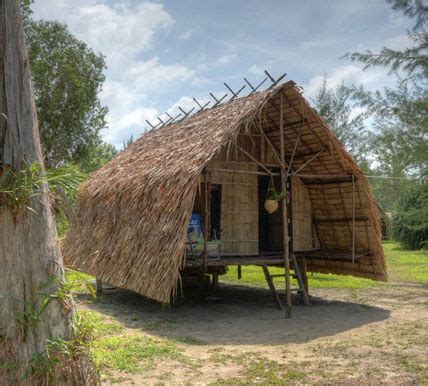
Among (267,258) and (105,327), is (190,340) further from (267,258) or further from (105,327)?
(267,258)

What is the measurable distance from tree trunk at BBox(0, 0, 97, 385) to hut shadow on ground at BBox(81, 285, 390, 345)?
3.30 meters

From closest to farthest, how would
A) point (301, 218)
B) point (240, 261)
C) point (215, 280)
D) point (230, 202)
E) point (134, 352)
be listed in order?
point (134, 352)
point (240, 261)
point (230, 202)
point (301, 218)
point (215, 280)

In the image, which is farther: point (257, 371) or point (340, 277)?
point (340, 277)

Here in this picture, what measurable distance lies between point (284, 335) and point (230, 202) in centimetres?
327

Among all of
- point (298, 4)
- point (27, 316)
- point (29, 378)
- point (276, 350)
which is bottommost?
point (276, 350)

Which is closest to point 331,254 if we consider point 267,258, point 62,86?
point 267,258

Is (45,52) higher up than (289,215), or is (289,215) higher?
(45,52)

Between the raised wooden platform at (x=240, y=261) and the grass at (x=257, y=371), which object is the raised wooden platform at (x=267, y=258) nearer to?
the raised wooden platform at (x=240, y=261)

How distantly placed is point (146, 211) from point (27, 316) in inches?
235

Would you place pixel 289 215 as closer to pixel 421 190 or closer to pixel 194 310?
pixel 194 310

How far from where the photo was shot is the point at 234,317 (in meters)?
8.56

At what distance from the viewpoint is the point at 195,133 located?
953 centimetres

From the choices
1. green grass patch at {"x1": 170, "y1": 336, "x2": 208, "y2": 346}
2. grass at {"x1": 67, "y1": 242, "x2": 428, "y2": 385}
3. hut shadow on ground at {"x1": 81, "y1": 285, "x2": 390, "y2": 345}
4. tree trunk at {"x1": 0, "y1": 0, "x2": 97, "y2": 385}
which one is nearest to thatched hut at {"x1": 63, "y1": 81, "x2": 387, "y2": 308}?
hut shadow on ground at {"x1": 81, "y1": 285, "x2": 390, "y2": 345}

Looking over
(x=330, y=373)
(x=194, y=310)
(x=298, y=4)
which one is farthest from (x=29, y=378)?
(x=194, y=310)
